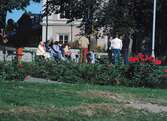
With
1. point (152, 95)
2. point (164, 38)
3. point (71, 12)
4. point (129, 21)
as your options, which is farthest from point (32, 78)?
point (164, 38)

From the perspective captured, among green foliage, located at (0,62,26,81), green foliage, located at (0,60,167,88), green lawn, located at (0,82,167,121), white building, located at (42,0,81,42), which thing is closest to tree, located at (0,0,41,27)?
white building, located at (42,0,81,42)

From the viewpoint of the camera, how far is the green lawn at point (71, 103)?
1049cm

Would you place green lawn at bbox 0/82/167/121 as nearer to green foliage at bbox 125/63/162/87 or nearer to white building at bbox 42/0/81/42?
green foliage at bbox 125/63/162/87

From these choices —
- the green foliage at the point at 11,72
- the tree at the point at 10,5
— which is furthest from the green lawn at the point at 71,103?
the tree at the point at 10,5

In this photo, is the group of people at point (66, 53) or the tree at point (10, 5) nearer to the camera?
the group of people at point (66, 53)

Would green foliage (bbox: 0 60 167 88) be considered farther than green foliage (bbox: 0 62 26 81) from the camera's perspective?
Yes

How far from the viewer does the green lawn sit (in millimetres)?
10492

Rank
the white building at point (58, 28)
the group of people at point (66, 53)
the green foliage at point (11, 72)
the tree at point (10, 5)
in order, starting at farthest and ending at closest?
the white building at point (58, 28), the tree at point (10, 5), the group of people at point (66, 53), the green foliage at point (11, 72)

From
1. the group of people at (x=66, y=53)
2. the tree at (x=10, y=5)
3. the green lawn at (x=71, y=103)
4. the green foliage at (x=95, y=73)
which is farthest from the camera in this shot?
the tree at (x=10, y=5)

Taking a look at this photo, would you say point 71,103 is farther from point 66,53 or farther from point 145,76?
point 66,53

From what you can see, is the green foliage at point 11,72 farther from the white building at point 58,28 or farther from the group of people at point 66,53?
the white building at point 58,28

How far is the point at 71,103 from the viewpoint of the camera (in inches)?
475

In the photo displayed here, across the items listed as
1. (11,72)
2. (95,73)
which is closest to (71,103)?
(11,72)

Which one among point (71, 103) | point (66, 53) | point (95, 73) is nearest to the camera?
point (71, 103)
